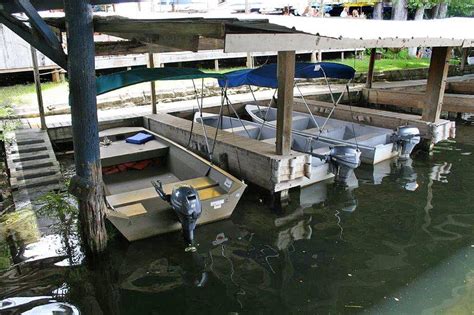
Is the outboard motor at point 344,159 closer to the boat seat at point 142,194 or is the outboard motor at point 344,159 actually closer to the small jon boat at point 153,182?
the small jon boat at point 153,182

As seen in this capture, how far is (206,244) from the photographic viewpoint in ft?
18.8

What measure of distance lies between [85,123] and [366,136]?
6.65 m

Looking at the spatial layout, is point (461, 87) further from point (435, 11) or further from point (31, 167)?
point (31, 167)

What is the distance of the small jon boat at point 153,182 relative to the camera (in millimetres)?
5691

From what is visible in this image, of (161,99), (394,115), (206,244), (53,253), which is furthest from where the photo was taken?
(161,99)

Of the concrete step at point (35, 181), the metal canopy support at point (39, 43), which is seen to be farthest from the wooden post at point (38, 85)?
the metal canopy support at point (39, 43)

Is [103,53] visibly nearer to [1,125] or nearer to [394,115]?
[1,125]

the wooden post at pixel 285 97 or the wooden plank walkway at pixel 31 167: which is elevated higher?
the wooden post at pixel 285 97

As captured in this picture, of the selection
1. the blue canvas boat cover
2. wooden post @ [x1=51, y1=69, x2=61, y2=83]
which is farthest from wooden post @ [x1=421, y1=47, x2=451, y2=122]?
wooden post @ [x1=51, y1=69, x2=61, y2=83]

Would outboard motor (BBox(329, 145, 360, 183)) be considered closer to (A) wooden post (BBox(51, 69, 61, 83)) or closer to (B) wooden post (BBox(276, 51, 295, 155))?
(B) wooden post (BBox(276, 51, 295, 155))

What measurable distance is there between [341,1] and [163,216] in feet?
78.3

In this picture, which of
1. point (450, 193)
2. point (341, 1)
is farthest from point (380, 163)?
point (341, 1)

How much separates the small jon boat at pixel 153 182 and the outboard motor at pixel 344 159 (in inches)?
86.0

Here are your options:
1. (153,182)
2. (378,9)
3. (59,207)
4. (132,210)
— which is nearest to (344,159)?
(153,182)
